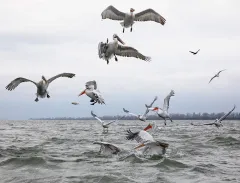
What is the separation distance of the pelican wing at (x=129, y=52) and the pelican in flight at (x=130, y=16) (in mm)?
870

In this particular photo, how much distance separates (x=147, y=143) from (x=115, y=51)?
386 centimetres

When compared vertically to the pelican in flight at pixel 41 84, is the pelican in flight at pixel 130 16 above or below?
above

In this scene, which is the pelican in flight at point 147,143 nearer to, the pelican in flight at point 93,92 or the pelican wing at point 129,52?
the pelican in flight at point 93,92

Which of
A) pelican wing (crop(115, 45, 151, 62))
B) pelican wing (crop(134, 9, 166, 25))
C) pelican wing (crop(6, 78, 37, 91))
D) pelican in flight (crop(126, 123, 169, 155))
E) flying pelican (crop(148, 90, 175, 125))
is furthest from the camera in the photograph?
flying pelican (crop(148, 90, 175, 125))

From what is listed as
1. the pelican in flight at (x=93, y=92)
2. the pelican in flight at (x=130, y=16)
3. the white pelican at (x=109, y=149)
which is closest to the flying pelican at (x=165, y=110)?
the white pelican at (x=109, y=149)

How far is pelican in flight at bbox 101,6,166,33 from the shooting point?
16.1 m

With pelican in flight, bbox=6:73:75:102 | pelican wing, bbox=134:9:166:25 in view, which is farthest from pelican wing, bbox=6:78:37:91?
pelican wing, bbox=134:9:166:25

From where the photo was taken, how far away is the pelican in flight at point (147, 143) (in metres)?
16.0

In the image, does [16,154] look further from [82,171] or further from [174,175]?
[174,175]

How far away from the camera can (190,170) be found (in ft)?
48.0

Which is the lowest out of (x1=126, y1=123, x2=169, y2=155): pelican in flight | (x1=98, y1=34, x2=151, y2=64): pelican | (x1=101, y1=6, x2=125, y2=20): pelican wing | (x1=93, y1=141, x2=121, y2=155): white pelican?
(x1=93, y1=141, x2=121, y2=155): white pelican

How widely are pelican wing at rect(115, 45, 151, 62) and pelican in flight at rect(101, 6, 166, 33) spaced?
87 cm

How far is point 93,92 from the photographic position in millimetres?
14867

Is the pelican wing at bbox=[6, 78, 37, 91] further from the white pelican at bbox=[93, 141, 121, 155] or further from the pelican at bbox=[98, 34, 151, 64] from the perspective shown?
the white pelican at bbox=[93, 141, 121, 155]
